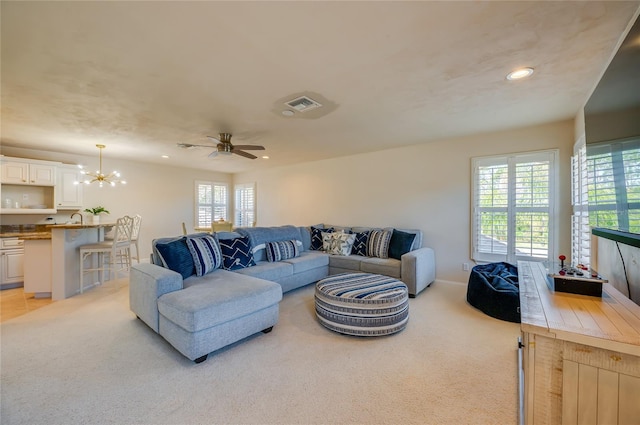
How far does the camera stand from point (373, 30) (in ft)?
5.49

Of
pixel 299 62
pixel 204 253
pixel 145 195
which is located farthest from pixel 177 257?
pixel 145 195

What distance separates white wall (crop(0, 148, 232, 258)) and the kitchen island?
207cm

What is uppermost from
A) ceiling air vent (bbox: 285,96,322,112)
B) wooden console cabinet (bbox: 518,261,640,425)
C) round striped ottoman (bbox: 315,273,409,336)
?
ceiling air vent (bbox: 285,96,322,112)

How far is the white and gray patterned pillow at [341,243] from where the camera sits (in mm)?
4505

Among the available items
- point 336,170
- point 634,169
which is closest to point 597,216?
point 634,169

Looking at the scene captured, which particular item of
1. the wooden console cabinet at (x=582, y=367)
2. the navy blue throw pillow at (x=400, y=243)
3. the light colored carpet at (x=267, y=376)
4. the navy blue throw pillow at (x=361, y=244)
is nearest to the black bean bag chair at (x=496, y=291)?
the light colored carpet at (x=267, y=376)

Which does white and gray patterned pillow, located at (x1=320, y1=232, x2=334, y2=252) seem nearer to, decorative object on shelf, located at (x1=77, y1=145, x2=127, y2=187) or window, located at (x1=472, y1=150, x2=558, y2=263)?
window, located at (x1=472, y1=150, x2=558, y2=263)

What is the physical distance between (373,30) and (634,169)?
Answer: 1.62 meters

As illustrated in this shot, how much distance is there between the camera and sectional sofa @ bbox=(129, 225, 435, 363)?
7.11ft

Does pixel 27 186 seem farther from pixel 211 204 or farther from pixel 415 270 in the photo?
pixel 415 270

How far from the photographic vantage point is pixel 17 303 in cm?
345

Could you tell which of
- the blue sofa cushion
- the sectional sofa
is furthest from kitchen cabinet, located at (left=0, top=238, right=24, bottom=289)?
the blue sofa cushion

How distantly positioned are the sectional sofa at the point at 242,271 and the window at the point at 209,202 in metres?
4.01

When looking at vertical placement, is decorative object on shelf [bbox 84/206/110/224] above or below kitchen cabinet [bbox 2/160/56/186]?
below
